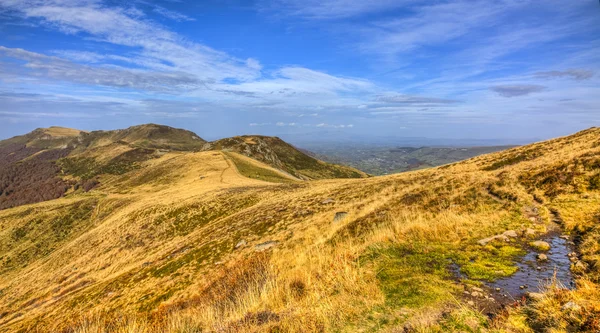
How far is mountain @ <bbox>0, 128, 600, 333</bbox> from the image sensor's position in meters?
6.32

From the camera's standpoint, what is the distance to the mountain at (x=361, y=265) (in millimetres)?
6324

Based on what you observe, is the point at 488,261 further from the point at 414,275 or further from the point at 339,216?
the point at 339,216

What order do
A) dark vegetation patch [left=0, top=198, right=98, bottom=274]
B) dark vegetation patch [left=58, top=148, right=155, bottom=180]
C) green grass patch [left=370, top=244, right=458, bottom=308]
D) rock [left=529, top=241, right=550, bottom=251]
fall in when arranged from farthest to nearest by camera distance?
1. dark vegetation patch [left=58, top=148, right=155, bottom=180]
2. dark vegetation patch [left=0, top=198, right=98, bottom=274]
3. rock [left=529, top=241, right=550, bottom=251]
4. green grass patch [left=370, top=244, right=458, bottom=308]

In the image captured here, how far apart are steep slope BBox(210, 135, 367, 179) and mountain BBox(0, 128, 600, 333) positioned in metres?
81.3

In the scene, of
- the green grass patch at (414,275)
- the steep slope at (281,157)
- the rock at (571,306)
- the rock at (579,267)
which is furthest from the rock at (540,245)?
the steep slope at (281,157)

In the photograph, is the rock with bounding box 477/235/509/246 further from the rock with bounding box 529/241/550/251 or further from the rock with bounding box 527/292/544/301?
the rock with bounding box 527/292/544/301

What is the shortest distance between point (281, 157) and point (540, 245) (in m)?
147

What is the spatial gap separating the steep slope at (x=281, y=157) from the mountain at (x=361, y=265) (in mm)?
81350

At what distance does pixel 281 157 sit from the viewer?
15500 cm

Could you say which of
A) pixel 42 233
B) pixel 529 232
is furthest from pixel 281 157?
pixel 529 232

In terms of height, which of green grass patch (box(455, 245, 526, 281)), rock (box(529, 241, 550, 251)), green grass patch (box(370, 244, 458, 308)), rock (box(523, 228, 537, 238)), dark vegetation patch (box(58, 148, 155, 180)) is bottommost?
dark vegetation patch (box(58, 148, 155, 180))

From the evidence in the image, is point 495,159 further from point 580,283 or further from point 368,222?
point 580,283

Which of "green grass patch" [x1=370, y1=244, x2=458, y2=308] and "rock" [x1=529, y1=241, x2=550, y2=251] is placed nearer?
"green grass patch" [x1=370, y1=244, x2=458, y2=308]

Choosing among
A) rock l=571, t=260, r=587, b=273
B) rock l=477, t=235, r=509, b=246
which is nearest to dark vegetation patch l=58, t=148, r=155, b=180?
rock l=477, t=235, r=509, b=246
